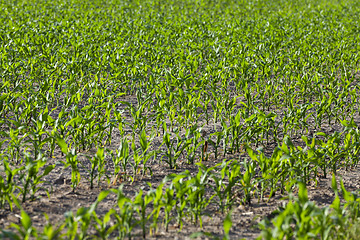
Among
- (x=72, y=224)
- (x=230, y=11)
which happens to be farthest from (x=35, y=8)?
(x=72, y=224)

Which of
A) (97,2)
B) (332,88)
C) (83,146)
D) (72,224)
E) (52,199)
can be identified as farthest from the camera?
(97,2)

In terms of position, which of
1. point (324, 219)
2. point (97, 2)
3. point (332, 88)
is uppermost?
point (97, 2)

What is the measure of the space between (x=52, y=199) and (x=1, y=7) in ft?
35.4

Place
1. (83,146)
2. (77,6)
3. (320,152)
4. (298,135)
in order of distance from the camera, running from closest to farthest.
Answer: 1. (320,152)
2. (83,146)
3. (298,135)
4. (77,6)

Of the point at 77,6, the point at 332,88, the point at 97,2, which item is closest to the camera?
the point at 332,88

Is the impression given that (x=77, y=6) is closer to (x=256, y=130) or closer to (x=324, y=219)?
(x=256, y=130)

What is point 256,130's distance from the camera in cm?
431

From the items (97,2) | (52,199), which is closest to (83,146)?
(52,199)

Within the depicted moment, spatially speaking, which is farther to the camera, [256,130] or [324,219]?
[256,130]

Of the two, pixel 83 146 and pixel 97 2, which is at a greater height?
pixel 97 2

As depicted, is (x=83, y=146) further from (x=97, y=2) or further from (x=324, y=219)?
(x=97, y=2)

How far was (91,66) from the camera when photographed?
22.8 ft

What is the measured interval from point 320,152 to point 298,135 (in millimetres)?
1182

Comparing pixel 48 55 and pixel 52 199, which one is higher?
pixel 48 55
